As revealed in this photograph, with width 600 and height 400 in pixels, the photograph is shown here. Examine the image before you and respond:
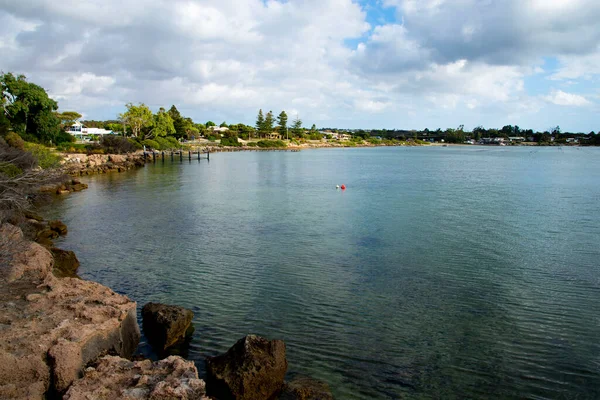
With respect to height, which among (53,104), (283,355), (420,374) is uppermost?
(53,104)

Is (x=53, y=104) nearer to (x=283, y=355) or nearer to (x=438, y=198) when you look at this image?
(x=438, y=198)

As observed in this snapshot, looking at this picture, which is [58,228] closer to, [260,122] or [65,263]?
[65,263]

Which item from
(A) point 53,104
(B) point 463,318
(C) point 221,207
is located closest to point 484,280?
(B) point 463,318

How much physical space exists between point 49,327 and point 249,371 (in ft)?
11.3

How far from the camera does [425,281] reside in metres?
12.7

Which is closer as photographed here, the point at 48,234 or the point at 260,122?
the point at 48,234

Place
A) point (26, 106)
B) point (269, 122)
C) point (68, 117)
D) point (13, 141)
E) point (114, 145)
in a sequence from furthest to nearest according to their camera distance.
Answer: point (269, 122), point (68, 117), point (114, 145), point (26, 106), point (13, 141)

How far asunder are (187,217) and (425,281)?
13699 millimetres

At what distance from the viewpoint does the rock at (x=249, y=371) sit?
6869mm

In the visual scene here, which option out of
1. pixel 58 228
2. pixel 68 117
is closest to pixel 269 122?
pixel 68 117

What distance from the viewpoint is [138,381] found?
6121 mm

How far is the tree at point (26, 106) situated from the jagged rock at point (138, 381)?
46.3 metres

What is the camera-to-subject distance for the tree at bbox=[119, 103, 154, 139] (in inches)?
3063

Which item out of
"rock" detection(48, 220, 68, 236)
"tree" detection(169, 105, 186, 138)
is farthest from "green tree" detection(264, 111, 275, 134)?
"rock" detection(48, 220, 68, 236)
